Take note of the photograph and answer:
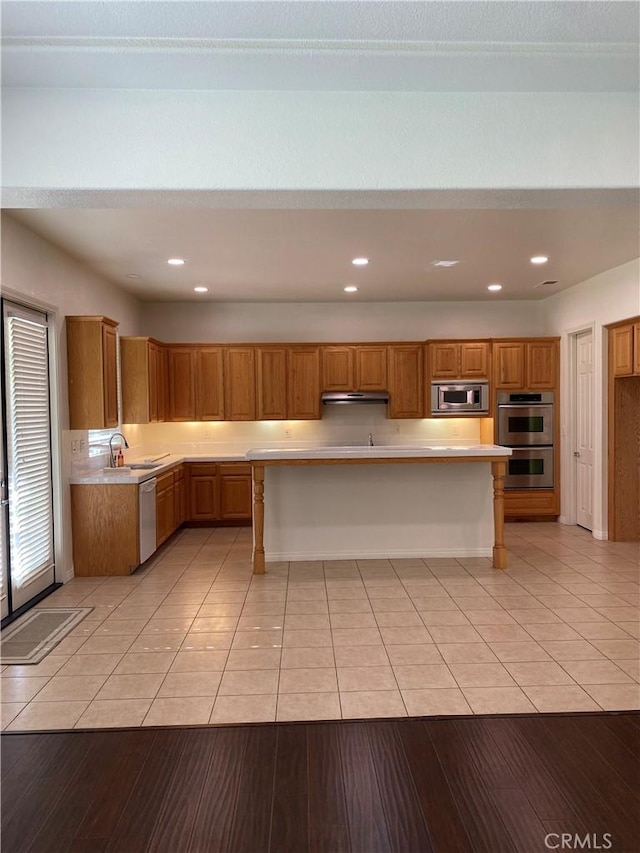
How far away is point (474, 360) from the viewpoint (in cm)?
729

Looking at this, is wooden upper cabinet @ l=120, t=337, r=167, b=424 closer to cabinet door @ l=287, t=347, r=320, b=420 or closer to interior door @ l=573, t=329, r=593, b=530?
cabinet door @ l=287, t=347, r=320, b=420

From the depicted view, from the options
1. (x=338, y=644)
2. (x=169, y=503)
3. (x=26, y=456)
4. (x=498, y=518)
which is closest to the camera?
(x=338, y=644)

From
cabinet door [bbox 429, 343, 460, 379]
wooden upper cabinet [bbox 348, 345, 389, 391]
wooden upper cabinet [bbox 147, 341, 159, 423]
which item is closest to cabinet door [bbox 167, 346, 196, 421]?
wooden upper cabinet [bbox 147, 341, 159, 423]

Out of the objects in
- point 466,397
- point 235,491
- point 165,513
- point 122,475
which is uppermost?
point 466,397

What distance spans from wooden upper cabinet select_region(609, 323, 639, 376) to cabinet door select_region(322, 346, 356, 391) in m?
3.03

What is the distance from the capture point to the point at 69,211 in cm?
388

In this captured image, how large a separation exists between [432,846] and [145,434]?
20.9 feet

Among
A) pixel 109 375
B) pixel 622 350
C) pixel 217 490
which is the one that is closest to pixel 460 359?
pixel 622 350

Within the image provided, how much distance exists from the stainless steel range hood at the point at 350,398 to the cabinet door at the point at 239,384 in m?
0.95

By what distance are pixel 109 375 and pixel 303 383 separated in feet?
8.95

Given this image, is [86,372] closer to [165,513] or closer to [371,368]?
[165,513]

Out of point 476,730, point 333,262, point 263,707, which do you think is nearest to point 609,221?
point 333,262

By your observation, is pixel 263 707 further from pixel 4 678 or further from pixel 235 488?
pixel 235 488

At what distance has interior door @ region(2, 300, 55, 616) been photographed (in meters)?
4.09
